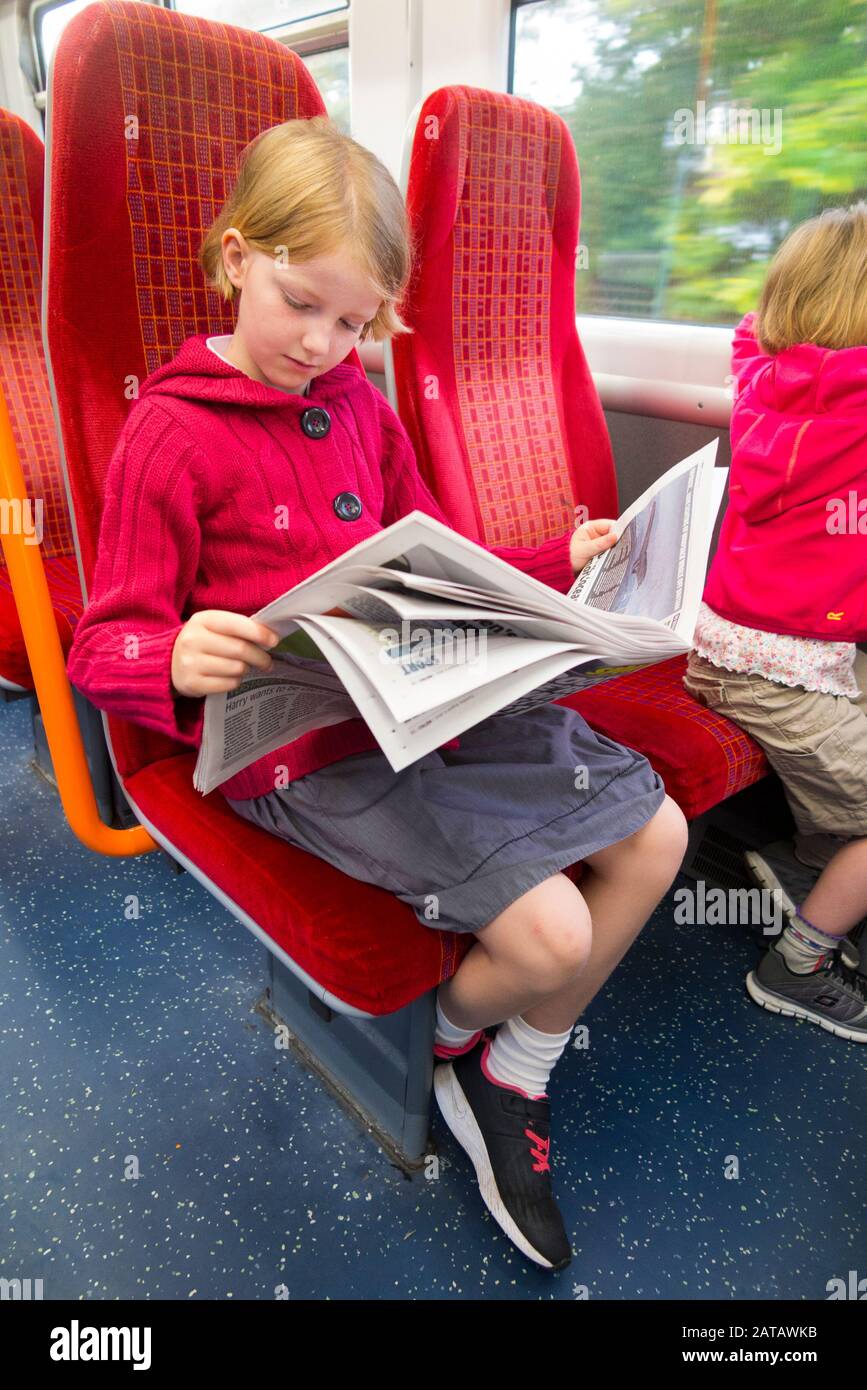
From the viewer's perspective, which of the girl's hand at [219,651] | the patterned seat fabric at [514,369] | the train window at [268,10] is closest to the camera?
the girl's hand at [219,651]

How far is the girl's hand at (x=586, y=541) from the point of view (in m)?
1.16

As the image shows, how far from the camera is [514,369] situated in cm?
169

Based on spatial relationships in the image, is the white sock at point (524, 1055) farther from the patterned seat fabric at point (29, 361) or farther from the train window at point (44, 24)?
the train window at point (44, 24)

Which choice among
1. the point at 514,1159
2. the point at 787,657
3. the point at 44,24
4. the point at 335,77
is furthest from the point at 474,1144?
the point at 44,24

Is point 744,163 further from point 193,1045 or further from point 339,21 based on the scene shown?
point 193,1045

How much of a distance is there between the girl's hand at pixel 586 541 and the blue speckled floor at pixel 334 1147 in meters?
0.85

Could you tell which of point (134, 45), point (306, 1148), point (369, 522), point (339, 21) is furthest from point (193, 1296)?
point (339, 21)

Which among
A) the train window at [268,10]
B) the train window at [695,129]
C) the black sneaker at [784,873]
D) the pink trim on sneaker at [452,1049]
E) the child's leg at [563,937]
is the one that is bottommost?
the black sneaker at [784,873]

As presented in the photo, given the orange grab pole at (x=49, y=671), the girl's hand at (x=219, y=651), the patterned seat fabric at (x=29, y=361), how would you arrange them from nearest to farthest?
the girl's hand at (x=219, y=651), the orange grab pole at (x=49, y=671), the patterned seat fabric at (x=29, y=361)

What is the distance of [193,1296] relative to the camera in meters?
1.09

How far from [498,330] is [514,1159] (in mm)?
1398

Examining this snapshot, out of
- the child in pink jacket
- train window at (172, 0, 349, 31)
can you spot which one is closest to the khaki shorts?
the child in pink jacket

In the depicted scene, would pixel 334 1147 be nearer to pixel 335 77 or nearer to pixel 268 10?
pixel 335 77

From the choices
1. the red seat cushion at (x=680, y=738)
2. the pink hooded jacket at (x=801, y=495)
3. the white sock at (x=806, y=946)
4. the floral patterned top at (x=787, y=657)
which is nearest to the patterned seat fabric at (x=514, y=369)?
the red seat cushion at (x=680, y=738)
